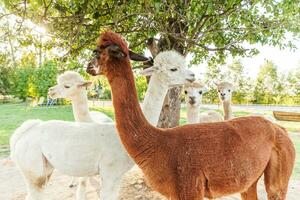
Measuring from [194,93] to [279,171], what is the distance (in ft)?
8.22

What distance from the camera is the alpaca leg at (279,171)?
2.00 metres

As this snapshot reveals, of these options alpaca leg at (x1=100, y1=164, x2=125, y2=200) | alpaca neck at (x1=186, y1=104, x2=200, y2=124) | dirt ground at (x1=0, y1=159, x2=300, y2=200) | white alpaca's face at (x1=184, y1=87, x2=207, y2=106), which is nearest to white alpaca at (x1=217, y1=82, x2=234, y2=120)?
white alpaca's face at (x1=184, y1=87, x2=207, y2=106)

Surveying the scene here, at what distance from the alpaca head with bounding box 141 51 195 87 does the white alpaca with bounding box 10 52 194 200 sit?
129 mm

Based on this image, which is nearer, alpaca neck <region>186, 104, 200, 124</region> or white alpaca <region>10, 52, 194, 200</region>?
white alpaca <region>10, 52, 194, 200</region>

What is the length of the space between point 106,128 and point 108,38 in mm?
1260

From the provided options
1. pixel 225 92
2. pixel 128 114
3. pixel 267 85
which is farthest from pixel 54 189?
pixel 267 85

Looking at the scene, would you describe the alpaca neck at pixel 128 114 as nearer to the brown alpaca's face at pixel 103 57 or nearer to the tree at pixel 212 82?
the brown alpaca's face at pixel 103 57

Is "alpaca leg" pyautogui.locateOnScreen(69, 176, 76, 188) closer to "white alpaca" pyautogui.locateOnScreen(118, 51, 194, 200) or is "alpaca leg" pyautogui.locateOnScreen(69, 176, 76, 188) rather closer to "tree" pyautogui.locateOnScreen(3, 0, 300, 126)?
"tree" pyautogui.locateOnScreen(3, 0, 300, 126)

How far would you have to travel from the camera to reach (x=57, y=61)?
486cm

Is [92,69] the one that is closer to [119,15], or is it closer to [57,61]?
[119,15]

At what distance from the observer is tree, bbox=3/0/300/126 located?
3674mm

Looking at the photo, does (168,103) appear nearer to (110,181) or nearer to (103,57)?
(110,181)

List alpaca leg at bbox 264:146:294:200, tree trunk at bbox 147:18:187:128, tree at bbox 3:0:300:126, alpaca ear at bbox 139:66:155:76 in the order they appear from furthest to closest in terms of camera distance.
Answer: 1. tree trunk at bbox 147:18:187:128
2. tree at bbox 3:0:300:126
3. alpaca ear at bbox 139:66:155:76
4. alpaca leg at bbox 264:146:294:200

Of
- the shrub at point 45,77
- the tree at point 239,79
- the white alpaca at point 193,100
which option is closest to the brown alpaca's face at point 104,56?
the white alpaca at point 193,100
